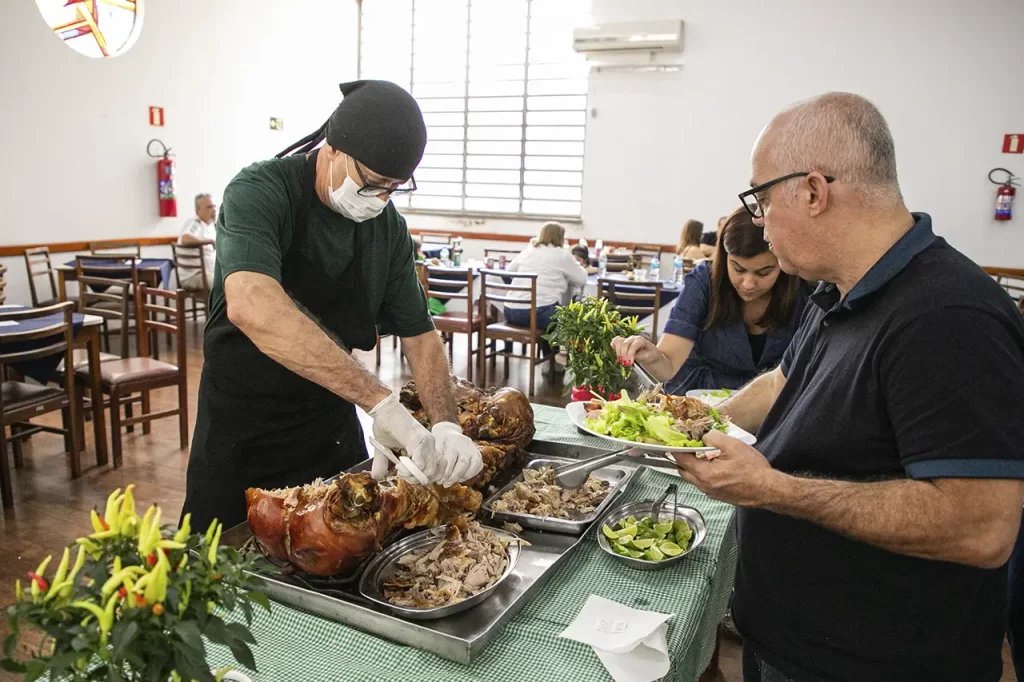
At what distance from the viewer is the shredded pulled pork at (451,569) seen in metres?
1.27

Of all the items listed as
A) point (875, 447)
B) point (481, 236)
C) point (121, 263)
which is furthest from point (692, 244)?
point (875, 447)

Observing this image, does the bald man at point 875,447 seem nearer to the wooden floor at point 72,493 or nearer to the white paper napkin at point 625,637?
the white paper napkin at point 625,637

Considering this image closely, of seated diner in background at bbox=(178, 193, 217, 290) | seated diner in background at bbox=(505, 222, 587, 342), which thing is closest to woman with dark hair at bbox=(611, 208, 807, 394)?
seated diner in background at bbox=(505, 222, 587, 342)

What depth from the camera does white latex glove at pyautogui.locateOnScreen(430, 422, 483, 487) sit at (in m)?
1.51

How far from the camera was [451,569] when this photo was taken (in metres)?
1.34

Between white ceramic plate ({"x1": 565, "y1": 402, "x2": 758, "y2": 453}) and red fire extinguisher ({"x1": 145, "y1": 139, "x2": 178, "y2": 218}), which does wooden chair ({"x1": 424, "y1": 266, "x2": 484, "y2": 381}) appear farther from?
white ceramic plate ({"x1": 565, "y1": 402, "x2": 758, "y2": 453})

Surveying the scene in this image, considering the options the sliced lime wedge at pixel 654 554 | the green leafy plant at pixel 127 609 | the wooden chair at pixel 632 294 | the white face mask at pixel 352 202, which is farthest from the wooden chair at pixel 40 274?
the green leafy plant at pixel 127 609

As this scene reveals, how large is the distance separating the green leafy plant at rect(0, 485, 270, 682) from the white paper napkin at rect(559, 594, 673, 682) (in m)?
0.62

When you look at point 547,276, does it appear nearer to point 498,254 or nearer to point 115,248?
point 498,254

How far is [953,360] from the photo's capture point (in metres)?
1.07

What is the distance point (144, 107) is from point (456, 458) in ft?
24.7

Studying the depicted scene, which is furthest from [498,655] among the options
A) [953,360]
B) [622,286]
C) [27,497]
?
[622,286]

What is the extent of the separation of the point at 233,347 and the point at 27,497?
2631mm

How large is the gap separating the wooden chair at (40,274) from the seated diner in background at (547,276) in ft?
13.3
